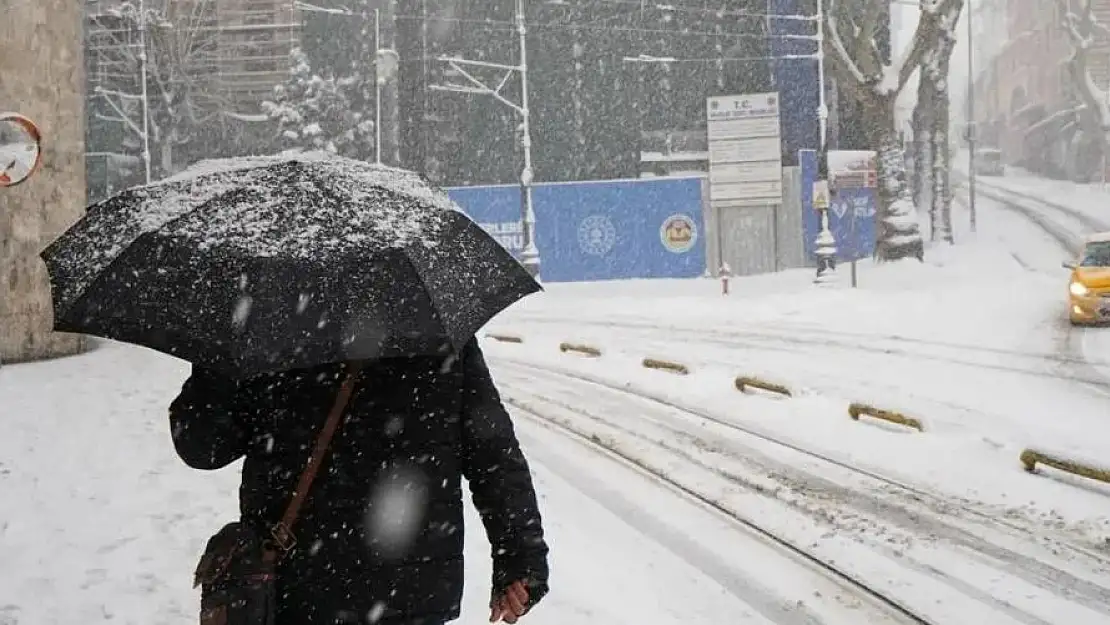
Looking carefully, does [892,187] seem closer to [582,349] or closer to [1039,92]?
[582,349]

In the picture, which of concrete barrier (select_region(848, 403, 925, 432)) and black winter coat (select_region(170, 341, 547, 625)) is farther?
concrete barrier (select_region(848, 403, 925, 432))

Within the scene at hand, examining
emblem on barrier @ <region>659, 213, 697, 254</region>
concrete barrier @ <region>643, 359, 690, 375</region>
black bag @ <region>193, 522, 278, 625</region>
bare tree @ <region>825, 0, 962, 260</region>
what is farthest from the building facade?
black bag @ <region>193, 522, 278, 625</region>

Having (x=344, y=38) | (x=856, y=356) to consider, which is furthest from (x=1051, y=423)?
(x=344, y=38)

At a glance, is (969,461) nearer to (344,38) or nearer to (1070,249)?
(1070,249)

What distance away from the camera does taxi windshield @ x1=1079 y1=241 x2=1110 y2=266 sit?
1613cm

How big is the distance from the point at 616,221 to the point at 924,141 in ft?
45.3

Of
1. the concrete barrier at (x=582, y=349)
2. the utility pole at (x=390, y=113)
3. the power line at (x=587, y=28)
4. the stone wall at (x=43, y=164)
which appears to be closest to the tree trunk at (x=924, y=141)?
the power line at (x=587, y=28)

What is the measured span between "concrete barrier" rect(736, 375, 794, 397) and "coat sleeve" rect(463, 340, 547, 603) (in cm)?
853

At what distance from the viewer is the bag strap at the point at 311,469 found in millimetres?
2248

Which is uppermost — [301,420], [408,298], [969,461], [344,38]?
[344,38]

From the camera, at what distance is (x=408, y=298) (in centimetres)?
227

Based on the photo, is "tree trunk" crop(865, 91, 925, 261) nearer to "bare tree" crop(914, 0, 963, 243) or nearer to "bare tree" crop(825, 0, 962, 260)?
"bare tree" crop(825, 0, 962, 260)

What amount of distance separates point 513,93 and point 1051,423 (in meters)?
30.0

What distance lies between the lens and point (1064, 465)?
286 inches
